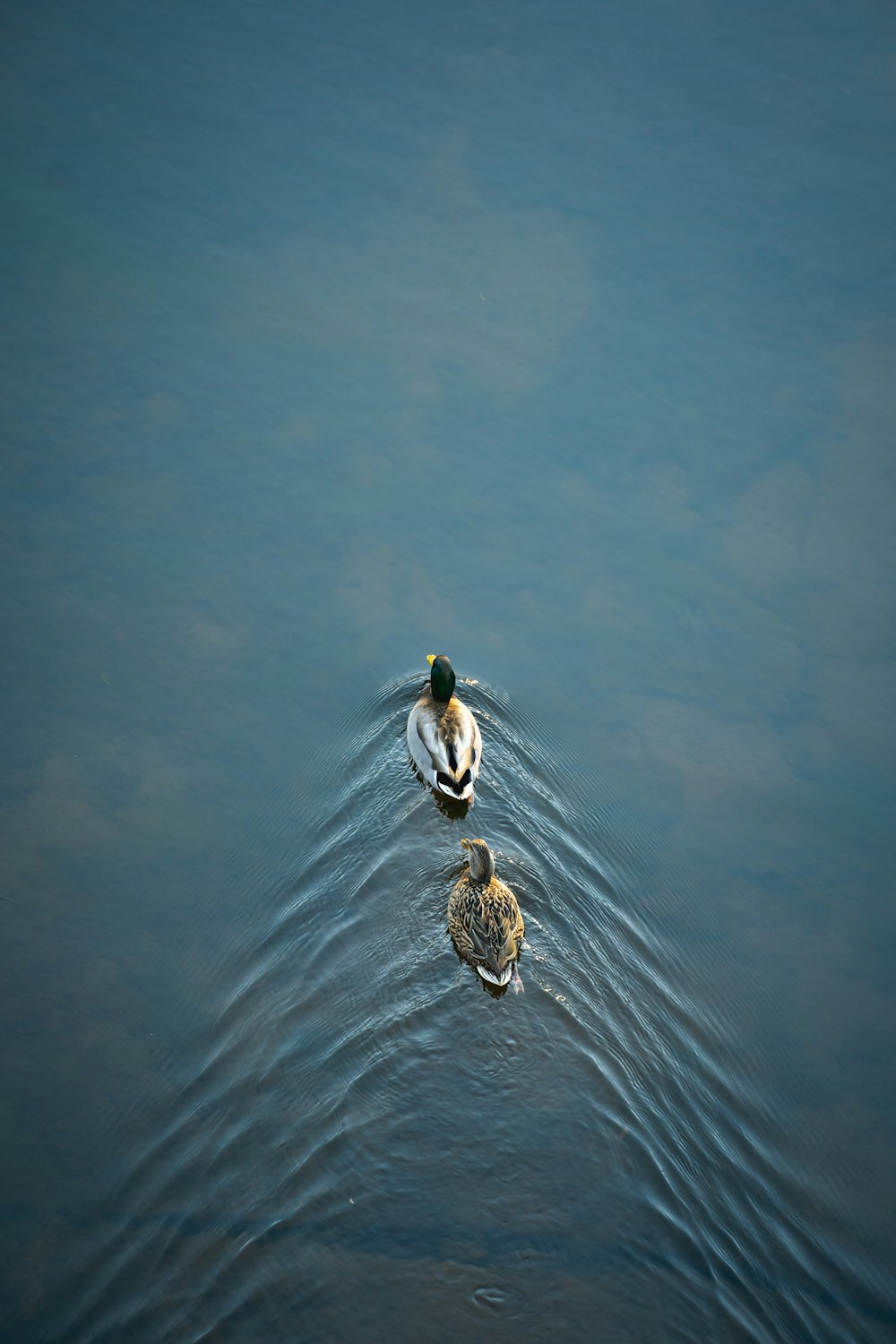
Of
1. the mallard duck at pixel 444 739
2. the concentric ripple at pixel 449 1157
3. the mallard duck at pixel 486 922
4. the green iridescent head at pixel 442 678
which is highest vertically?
the green iridescent head at pixel 442 678

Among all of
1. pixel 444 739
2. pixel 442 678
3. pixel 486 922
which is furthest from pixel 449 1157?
pixel 442 678

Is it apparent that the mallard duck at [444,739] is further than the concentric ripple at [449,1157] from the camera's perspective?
Yes

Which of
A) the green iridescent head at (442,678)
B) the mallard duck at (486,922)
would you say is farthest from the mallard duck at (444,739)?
the mallard duck at (486,922)

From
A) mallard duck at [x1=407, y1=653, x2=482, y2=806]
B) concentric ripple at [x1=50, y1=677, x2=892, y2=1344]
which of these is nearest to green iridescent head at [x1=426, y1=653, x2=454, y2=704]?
mallard duck at [x1=407, y1=653, x2=482, y2=806]

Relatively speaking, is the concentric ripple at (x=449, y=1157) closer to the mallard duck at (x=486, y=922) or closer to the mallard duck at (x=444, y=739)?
the mallard duck at (x=486, y=922)

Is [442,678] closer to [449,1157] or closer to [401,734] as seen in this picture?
[401,734]

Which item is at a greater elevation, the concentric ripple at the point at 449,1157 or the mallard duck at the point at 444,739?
the mallard duck at the point at 444,739

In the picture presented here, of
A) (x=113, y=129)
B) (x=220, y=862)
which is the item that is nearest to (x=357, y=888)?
(x=220, y=862)
